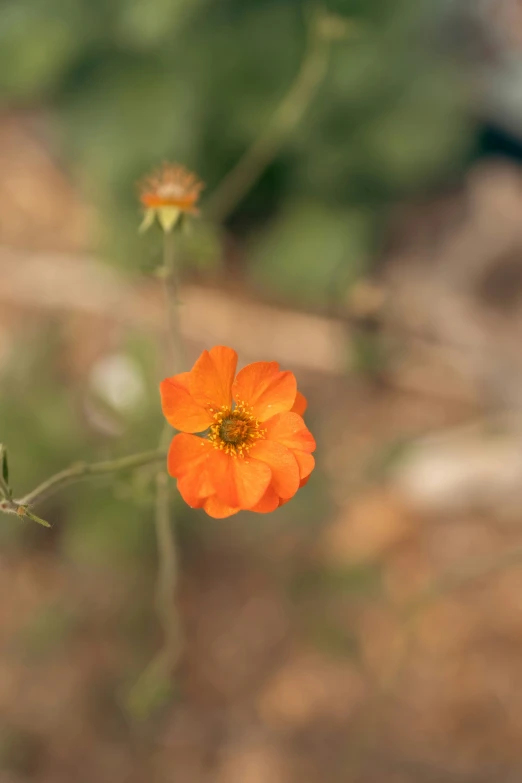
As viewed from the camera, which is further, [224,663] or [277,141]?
[277,141]

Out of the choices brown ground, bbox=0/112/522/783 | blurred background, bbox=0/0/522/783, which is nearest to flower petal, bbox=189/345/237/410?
blurred background, bbox=0/0/522/783

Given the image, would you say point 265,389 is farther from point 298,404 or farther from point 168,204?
point 168,204

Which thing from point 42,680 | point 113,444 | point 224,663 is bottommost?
point 42,680

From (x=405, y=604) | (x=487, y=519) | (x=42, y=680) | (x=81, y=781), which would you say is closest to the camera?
(x=81, y=781)

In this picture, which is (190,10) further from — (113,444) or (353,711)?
A: (353,711)

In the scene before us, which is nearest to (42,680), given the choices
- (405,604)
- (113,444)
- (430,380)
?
(113,444)

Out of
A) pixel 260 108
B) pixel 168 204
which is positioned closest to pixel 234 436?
pixel 168 204

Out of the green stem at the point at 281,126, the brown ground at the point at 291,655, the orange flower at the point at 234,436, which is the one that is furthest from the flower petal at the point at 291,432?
the green stem at the point at 281,126
